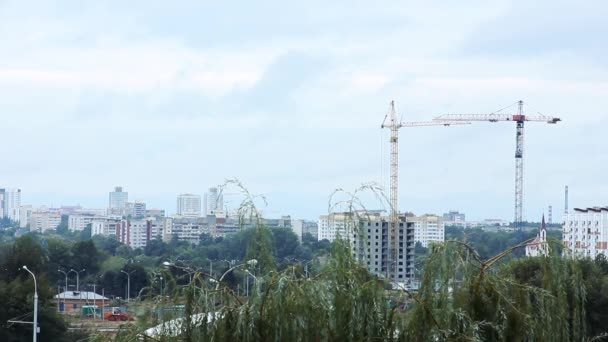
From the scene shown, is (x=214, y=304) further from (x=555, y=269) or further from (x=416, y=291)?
(x=555, y=269)

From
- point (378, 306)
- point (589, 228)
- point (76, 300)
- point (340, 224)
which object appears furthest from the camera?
point (589, 228)

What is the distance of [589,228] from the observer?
8731 centimetres

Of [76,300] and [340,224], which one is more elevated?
[340,224]

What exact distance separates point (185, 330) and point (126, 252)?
121 meters

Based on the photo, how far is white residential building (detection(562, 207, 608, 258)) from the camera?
270 feet

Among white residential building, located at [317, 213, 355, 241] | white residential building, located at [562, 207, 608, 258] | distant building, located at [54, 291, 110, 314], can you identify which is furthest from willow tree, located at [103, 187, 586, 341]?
white residential building, located at [562, 207, 608, 258]

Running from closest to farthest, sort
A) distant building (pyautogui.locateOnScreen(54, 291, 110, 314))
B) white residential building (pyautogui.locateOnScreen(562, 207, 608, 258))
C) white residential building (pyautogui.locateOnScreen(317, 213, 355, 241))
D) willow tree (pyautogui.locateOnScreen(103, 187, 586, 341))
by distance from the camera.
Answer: willow tree (pyautogui.locateOnScreen(103, 187, 586, 341))
white residential building (pyautogui.locateOnScreen(317, 213, 355, 241))
distant building (pyautogui.locateOnScreen(54, 291, 110, 314))
white residential building (pyautogui.locateOnScreen(562, 207, 608, 258))

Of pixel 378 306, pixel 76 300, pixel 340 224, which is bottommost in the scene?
pixel 76 300

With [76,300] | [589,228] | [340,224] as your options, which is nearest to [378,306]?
[340,224]

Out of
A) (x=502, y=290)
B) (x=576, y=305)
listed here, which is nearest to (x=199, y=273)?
(x=502, y=290)

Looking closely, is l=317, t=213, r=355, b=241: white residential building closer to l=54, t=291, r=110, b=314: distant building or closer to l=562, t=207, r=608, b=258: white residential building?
l=54, t=291, r=110, b=314: distant building

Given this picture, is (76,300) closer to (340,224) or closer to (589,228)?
(589,228)

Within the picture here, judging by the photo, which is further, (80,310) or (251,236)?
(80,310)

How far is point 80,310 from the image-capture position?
6956 centimetres
